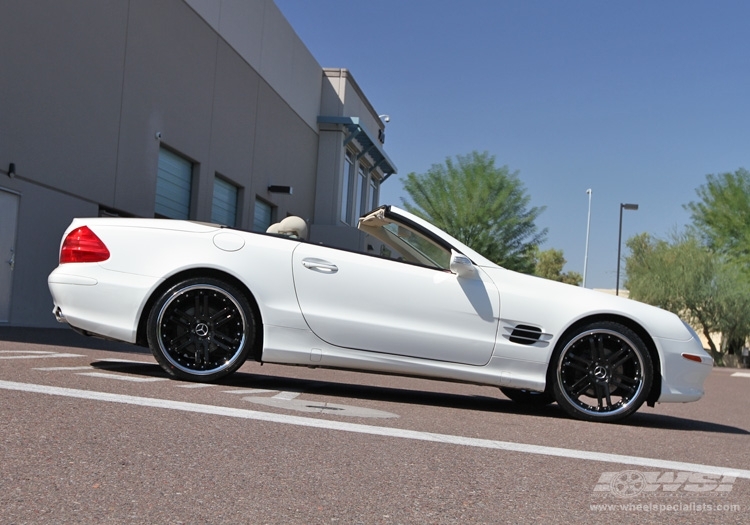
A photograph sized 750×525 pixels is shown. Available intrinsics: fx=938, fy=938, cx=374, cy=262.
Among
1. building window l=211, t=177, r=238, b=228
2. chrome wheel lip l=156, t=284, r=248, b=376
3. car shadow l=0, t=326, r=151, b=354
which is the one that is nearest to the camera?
chrome wheel lip l=156, t=284, r=248, b=376

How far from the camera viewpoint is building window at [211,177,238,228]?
80.4 feet

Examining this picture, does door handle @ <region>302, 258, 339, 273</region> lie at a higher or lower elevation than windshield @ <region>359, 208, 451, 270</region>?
lower

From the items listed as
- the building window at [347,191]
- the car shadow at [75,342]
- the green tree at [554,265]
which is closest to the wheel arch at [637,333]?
the car shadow at [75,342]

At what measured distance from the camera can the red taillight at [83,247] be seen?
6445 millimetres

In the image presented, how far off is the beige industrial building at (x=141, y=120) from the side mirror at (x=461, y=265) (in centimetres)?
1005

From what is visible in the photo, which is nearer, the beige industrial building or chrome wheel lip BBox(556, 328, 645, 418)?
chrome wheel lip BBox(556, 328, 645, 418)

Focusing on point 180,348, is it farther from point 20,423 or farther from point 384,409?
point 20,423

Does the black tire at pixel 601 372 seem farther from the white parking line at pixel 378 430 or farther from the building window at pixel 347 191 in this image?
the building window at pixel 347 191

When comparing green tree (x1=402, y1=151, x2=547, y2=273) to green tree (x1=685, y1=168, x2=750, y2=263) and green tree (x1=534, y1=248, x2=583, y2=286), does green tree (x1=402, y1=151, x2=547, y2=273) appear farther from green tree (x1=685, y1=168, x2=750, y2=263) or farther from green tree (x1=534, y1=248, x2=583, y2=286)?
green tree (x1=534, y1=248, x2=583, y2=286)

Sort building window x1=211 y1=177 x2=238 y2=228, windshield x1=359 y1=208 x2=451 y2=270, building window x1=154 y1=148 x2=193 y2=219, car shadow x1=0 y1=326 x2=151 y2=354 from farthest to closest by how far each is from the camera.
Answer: building window x1=211 y1=177 x2=238 y2=228
building window x1=154 y1=148 x2=193 y2=219
car shadow x1=0 y1=326 x2=151 y2=354
windshield x1=359 y1=208 x2=451 y2=270

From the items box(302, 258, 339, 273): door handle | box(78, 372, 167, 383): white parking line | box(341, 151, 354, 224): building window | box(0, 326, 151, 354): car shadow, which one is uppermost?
box(341, 151, 354, 224): building window

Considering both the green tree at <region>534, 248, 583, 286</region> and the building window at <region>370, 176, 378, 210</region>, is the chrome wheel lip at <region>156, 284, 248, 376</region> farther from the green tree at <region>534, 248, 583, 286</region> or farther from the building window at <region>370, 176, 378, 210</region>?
the green tree at <region>534, 248, 583, 286</region>

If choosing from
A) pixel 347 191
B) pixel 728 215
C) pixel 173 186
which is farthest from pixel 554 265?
pixel 173 186

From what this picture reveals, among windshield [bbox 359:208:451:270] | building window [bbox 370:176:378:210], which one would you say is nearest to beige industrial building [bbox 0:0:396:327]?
windshield [bbox 359:208:451:270]
